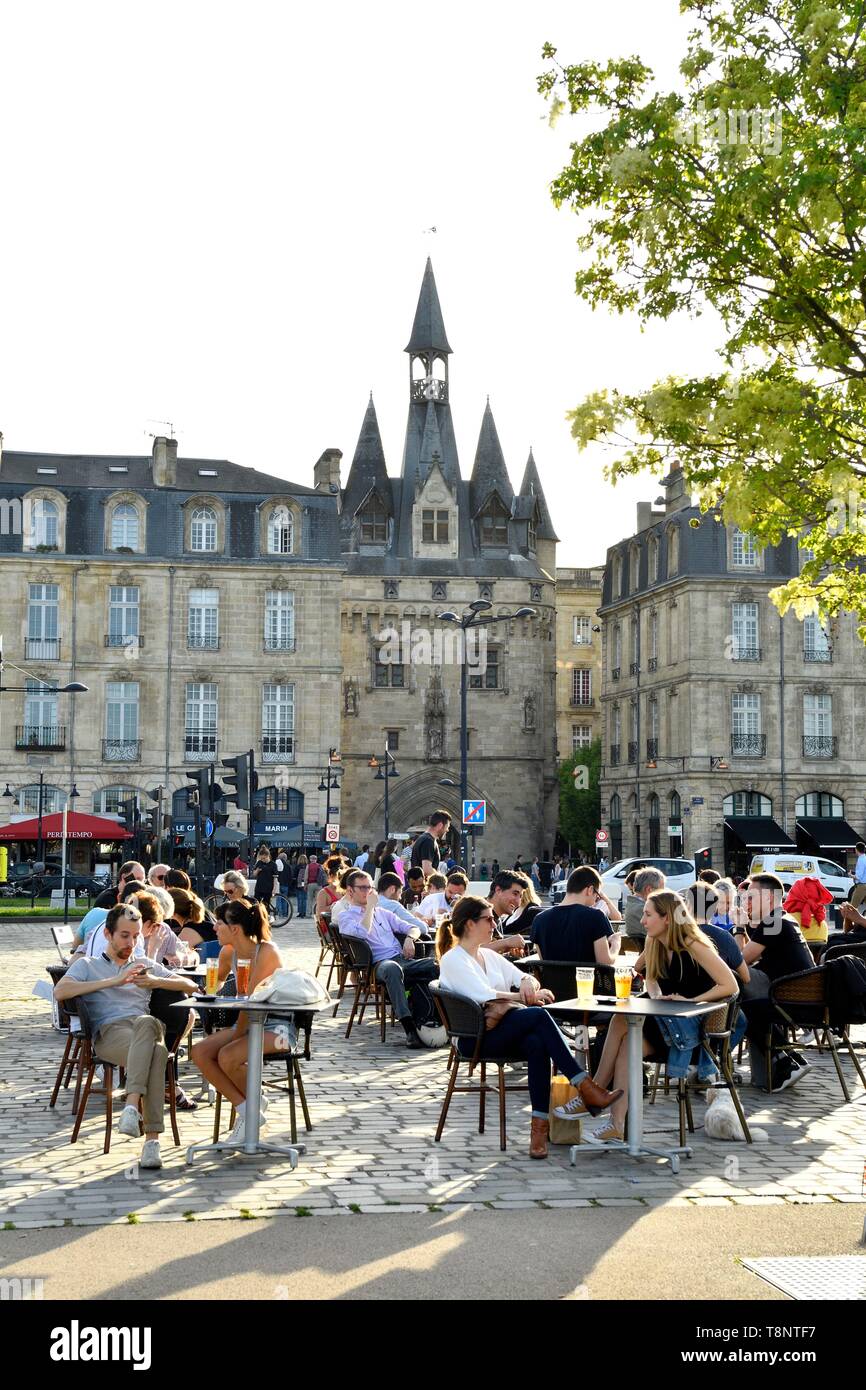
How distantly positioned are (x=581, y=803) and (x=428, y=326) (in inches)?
851

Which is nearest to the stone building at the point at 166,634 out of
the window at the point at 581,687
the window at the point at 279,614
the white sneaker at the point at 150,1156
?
the window at the point at 279,614

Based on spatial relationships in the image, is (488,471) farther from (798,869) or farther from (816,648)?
(798,869)

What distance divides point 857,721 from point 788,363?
123ft

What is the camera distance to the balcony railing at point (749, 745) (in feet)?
157

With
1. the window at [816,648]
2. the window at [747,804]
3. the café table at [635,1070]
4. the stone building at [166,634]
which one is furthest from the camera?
the stone building at [166,634]

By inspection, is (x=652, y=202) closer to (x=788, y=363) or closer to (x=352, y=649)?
(x=788, y=363)

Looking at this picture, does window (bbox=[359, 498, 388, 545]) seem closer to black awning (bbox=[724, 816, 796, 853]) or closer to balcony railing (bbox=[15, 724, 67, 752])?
balcony railing (bbox=[15, 724, 67, 752])

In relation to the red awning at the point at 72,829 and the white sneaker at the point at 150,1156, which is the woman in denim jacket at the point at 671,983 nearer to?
the white sneaker at the point at 150,1156

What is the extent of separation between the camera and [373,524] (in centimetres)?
6225

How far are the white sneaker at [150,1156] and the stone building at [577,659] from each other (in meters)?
59.8

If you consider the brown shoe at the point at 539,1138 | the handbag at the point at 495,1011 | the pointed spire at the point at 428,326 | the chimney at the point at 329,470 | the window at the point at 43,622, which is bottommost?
the brown shoe at the point at 539,1138

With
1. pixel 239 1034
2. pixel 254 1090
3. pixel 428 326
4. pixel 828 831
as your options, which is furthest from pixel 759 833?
pixel 254 1090
